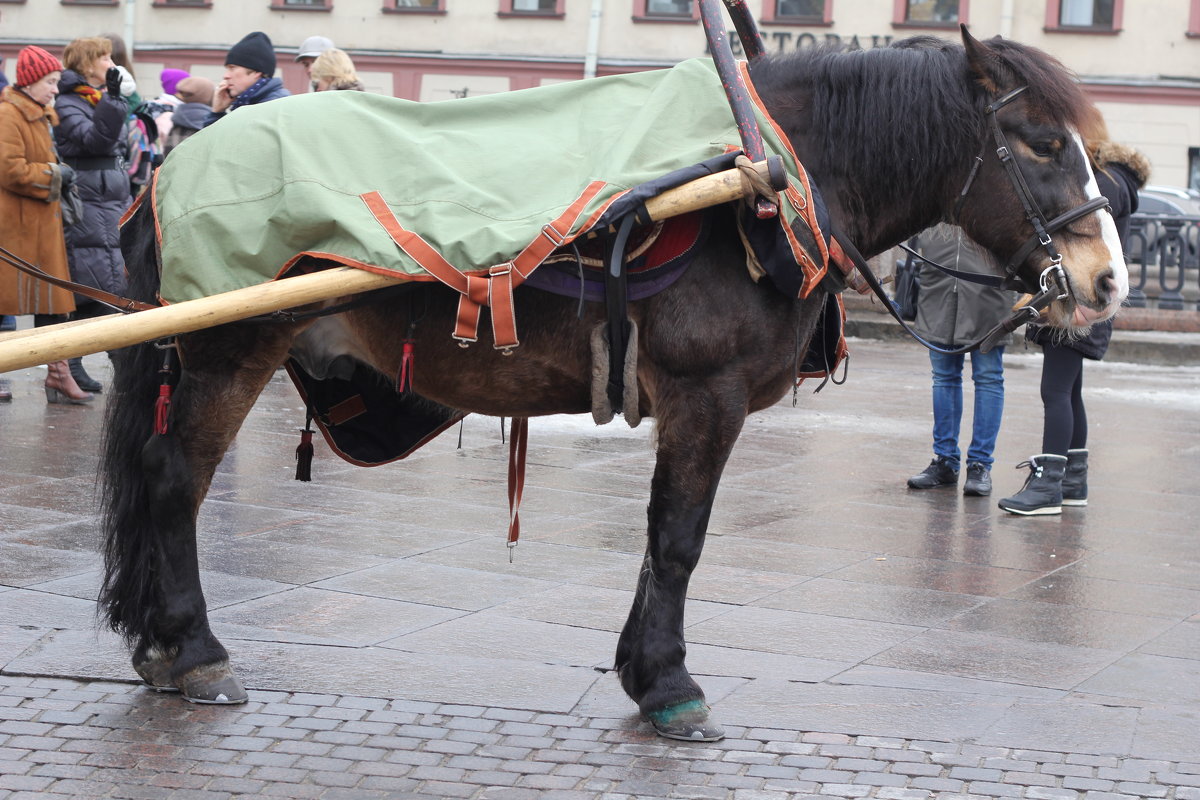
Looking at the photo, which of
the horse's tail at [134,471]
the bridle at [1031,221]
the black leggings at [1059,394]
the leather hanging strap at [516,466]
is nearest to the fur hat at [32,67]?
the horse's tail at [134,471]

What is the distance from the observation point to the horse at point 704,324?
4316mm

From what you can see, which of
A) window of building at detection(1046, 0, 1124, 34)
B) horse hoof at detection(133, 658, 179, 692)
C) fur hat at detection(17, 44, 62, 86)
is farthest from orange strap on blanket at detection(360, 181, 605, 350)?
window of building at detection(1046, 0, 1124, 34)

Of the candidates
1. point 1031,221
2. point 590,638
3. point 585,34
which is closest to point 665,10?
point 585,34

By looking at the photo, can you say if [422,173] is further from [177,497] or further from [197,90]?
[197,90]

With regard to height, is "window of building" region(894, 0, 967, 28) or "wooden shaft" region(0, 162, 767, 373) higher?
"window of building" region(894, 0, 967, 28)

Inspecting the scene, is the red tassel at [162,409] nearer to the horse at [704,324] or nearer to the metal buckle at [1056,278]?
the horse at [704,324]

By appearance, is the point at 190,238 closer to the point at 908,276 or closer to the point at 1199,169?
the point at 908,276

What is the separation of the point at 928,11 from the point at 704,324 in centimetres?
2937

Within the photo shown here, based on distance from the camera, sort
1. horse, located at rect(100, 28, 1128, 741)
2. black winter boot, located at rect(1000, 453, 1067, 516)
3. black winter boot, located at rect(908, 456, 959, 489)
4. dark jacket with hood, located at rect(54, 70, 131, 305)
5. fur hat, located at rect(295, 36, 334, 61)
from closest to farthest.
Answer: horse, located at rect(100, 28, 1128, 741) → black winter boot, located at rect(1000, 453, 1067, 516) → black winter boot, located at rect(908, 456, 959, 489) → dark jacket with hood, located at rect(54, 70, 131, 305) → fur hat, located at rect(295, 36, 334, 61)

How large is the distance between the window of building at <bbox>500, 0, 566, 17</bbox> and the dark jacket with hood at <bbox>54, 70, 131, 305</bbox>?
23.5 m

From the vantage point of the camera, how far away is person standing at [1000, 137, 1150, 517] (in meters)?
7.57

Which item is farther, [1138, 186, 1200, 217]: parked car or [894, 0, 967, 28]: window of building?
[894, 0, 967, 28]: window of building

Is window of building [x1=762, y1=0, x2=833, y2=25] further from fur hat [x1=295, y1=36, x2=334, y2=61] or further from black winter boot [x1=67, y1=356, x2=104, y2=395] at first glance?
black winter boot [x1=67, y1=356, x2=104, y2=395]

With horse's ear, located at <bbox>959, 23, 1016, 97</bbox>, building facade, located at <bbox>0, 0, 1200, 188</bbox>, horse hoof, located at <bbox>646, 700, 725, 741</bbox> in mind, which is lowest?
horse hoof, located at <bbox>646, 700, 725, 741</bbox>
